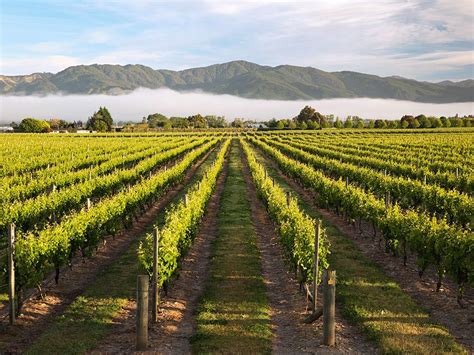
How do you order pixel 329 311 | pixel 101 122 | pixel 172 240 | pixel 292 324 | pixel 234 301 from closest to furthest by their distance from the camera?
pixel 329 311
pixel 292 324
pixel 234 301
pixel 172 240
pixel 101 122

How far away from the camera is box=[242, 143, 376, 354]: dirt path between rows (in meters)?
9.34

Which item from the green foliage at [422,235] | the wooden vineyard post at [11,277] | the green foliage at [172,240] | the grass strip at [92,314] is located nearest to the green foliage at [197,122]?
the green foliage at [422,235]

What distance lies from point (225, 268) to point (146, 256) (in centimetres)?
352

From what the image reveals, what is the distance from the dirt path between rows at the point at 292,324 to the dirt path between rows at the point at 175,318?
1942 millimetres

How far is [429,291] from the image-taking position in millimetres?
12523

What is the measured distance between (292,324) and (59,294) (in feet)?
20.8

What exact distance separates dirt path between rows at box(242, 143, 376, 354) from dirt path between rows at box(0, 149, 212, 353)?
5222 millimetres

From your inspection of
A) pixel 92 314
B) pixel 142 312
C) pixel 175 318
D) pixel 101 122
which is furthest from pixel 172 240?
pixel 101 122

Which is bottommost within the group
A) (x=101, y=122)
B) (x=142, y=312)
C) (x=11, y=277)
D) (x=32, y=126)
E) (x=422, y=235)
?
(x=142, y=312)

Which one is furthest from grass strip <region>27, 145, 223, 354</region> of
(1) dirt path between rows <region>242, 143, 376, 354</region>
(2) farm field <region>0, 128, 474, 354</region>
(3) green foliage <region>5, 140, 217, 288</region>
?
(1) dirt path between rows <region>242, 143, 376, 354</region>

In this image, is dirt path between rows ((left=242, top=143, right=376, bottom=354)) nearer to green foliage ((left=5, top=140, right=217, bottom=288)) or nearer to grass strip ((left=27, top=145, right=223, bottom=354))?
grass strip ((left=27, top=145, right=223, bottom=354))

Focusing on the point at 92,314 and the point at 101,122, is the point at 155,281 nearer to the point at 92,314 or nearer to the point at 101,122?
the point at 92,314

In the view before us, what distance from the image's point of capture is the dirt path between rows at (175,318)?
30.7ft

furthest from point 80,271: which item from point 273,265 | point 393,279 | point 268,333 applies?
point 393,279
